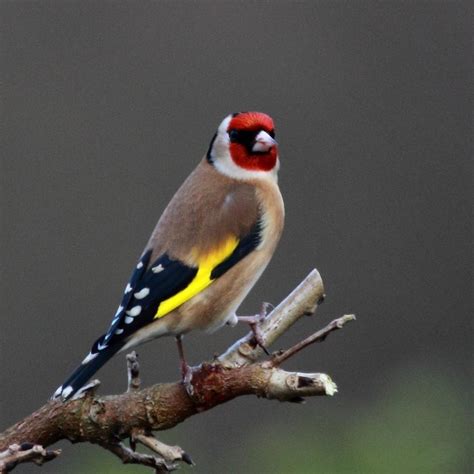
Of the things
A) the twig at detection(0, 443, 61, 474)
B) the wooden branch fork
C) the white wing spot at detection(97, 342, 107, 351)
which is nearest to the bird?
the white wing spot at detection(97, 342, 107, 351)

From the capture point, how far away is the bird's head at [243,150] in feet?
14.2

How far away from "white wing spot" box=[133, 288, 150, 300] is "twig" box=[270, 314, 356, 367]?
2.80 ft

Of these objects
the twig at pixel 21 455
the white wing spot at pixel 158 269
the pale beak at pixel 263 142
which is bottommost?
the twig at pixel 21 455

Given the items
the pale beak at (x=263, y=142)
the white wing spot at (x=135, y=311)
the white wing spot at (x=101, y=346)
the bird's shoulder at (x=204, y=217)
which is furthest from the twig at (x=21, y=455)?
the pale beak at (x=263, y=142)

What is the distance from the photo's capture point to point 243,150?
4387 mm

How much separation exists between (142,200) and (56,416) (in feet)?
13.0

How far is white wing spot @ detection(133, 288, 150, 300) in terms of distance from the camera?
12.6 ft

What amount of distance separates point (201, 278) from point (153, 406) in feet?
2.58

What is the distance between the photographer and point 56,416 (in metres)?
3.26

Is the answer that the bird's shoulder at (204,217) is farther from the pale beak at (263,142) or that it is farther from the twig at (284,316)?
the twig at (284,316)

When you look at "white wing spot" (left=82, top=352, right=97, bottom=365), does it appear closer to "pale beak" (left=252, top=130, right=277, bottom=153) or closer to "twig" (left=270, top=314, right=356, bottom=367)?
"twig" (left=270, top=314, right=356, bottom=367)

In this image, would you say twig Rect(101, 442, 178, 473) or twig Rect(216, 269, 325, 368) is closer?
twig Rect(101, 442, 178, 473)

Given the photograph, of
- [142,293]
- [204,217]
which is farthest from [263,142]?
[142,293]

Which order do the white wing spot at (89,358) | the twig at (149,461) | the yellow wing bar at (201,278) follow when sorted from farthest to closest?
the yellow wing bar at (201,278), the white wing spot at (89,358), the twig at (149,461)
